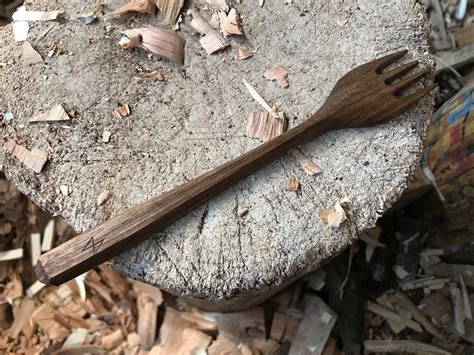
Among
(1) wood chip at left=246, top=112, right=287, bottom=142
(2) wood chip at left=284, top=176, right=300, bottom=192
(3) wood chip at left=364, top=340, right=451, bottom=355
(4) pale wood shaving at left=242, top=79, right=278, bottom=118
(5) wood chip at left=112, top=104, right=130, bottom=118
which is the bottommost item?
(3) wood chip at left=364, top=340, right=451, bottom=355

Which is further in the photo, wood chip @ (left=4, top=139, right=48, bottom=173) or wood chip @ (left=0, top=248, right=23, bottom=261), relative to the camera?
wood chip @ (left=0, top=248, right=23, bottom=261)

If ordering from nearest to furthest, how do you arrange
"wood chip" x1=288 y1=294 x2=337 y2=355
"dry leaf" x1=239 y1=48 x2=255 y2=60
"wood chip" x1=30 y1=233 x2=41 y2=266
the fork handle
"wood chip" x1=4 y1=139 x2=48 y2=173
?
the fork handle < "wood chip" x1=4 y1=139 x2=48 y2=173 < "dry leaf" x1=239 y1=48 x2=255 y2=60 < "wood chip" x1=288 y1=294 x2=337 y2=355 < "wood chip" x1=30 y1=233 x2=41 y2=266

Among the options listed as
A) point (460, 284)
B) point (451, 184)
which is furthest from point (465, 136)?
point (460, 284)

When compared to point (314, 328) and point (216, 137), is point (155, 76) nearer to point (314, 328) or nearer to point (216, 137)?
point (216, 137)

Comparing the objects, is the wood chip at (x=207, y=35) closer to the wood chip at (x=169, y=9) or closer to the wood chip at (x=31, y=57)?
the wood chip at (x=169, y=9)

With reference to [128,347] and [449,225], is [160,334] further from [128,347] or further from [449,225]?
[449,225]

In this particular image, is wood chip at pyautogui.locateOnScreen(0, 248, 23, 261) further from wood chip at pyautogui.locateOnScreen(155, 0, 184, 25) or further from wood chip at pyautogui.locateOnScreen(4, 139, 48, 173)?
wood chip at pyautogui.locateOnScreen(155, 0, 184, 25)

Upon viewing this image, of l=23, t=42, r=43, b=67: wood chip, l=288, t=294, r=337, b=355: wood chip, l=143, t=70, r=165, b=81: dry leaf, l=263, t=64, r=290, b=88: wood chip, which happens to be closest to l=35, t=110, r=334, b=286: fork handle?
l=263, t=64, r=290, b=88: wood chip
